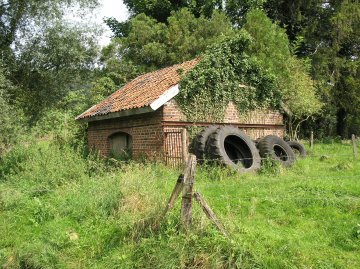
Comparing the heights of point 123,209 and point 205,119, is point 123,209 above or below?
below

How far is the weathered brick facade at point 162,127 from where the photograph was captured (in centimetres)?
1312

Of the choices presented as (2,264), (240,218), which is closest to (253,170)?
(240,218)

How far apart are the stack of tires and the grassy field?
1.00 m

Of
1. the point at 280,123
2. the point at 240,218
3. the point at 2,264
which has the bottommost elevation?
the point at 2,264

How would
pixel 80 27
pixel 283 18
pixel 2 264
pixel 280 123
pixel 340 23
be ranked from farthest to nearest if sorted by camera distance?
pixel 283 18, pixel 340 23, pixel 80 27, pixel 280 123, pixel 2 264

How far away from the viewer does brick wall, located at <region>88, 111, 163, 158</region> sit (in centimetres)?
1328

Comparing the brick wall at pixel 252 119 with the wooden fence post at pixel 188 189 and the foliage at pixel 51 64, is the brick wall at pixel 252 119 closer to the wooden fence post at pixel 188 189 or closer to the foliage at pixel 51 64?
the wooden fence post at pixel 188 189

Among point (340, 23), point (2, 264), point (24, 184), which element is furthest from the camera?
point (340, 23)

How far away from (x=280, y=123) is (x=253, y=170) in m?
5.53

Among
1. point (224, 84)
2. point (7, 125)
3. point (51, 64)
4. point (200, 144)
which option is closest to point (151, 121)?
point (200, 144)

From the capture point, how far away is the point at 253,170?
1198cm

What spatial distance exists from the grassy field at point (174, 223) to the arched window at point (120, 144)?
3.89m

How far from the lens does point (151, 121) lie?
13500 millimetres

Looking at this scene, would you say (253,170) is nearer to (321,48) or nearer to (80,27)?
(80,27)
